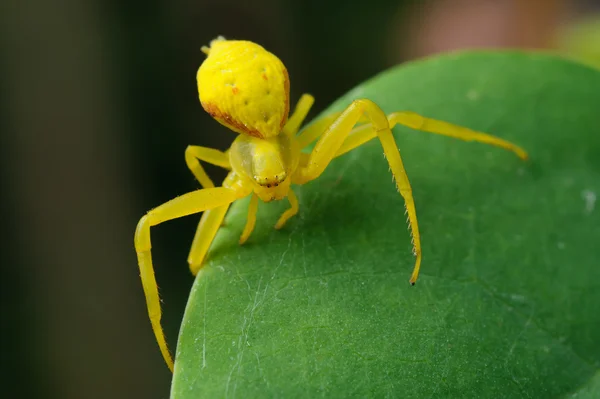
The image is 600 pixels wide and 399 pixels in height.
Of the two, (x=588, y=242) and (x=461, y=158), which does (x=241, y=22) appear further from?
(x=588, y=242)

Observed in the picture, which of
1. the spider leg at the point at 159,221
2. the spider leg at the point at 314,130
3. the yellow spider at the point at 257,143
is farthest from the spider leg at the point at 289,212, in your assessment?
the spider leg at the point at 314,130

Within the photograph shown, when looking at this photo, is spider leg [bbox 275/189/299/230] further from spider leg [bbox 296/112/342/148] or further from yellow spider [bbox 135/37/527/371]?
spider leg [bbox 296/112/342/148]

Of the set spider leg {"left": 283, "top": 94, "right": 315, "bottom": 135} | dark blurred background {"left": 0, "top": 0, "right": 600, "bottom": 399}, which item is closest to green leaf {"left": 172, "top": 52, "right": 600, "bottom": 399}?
spider leg {"left": 283, "top": 94, "right": 315, "bottom": 135}

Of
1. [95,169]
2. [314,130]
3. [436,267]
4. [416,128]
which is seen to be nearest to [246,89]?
[314,130]

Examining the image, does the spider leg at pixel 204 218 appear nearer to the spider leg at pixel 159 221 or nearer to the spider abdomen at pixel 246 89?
the spider leg at pixel 159 221

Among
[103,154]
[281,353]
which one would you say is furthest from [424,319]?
[103,154]

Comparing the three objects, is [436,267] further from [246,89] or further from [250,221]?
[246,89]

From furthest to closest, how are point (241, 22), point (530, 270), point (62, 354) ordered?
point (241, 22), point (62, 354), point (530, 270)

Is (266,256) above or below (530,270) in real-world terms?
above
